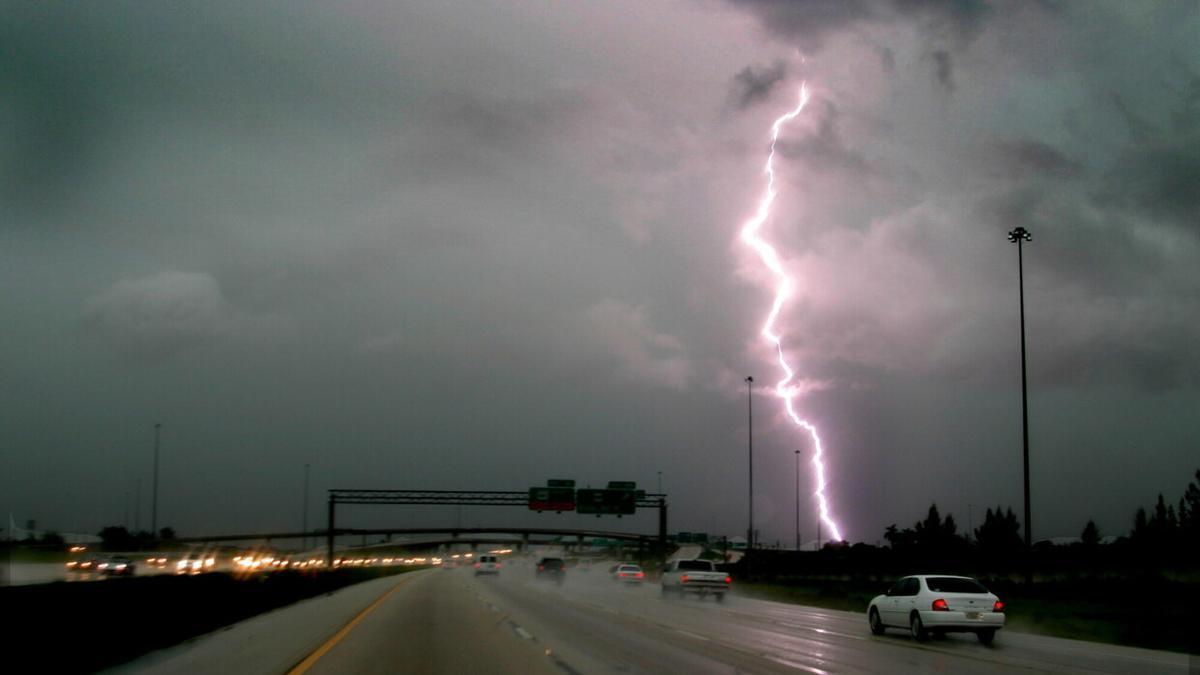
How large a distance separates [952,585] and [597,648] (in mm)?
9206

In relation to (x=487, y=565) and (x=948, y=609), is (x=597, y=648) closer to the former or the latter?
(x=948, y=609)

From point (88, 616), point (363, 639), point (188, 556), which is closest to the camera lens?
point (88, 616)

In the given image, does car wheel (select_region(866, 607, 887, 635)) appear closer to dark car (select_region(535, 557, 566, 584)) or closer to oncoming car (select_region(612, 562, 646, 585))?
oncoming car (select_region(612, 562, 646, 585))

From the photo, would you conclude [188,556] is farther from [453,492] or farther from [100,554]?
[453,492]

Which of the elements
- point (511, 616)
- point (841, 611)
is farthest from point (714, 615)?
point (841, 611)

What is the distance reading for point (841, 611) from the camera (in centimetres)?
4631

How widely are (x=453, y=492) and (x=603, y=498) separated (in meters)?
12.3

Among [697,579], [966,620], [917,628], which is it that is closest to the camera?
[966,620]

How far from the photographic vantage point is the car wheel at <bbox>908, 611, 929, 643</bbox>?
26703 mm

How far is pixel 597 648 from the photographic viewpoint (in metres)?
23.3

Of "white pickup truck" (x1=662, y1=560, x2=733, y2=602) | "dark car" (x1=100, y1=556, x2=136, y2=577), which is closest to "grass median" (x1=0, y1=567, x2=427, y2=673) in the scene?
"dark car" (x1=100, y1=556, x2=136, y2=577)

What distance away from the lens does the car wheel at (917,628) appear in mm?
26703

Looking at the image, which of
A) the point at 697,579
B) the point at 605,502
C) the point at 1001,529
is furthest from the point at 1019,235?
the point at 1001,529

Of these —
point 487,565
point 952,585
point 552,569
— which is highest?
point 952,585
